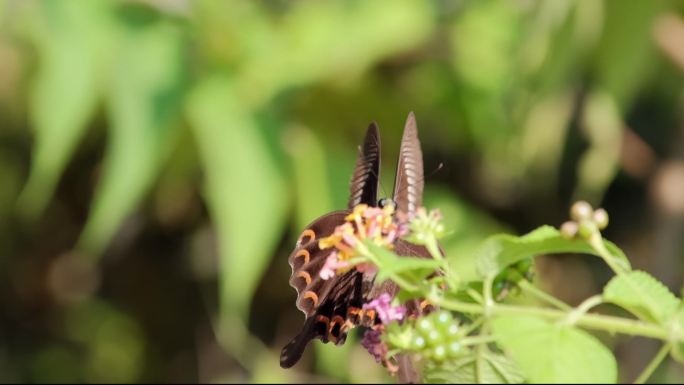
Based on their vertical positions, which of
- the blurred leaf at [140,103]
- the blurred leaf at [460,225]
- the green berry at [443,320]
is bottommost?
the blurred leaf at [460,225]

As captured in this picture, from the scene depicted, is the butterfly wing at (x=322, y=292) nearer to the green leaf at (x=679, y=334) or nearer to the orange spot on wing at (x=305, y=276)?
the orange spot on wing at (x=305, y=276)

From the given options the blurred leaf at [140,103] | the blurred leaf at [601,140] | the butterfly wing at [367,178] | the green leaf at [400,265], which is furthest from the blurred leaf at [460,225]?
the green leaf at [400,265]

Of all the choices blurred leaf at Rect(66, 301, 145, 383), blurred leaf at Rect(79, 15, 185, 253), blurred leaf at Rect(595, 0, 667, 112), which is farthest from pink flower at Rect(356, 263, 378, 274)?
blurred leaf at Rect(66, 301, 145, 383)


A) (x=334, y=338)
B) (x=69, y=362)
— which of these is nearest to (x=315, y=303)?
(x=334, y=338)

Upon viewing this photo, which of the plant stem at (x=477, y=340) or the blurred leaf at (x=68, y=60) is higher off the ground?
the plant stem at (x=477, y=340)

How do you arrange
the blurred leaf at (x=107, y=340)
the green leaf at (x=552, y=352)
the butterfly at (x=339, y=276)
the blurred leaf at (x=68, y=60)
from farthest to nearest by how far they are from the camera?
the blurred leaf at (x=107, y=340) < the blurred leaf at (x=68, y=60) < the butterfly at (x=339, y=276) < the green leaf at (x=552, y=352)

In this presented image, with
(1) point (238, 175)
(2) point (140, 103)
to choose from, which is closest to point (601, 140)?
(1) point (238, 175)

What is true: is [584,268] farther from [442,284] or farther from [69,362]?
[442,284]

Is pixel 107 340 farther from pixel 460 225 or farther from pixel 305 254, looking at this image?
pixel 305 254
